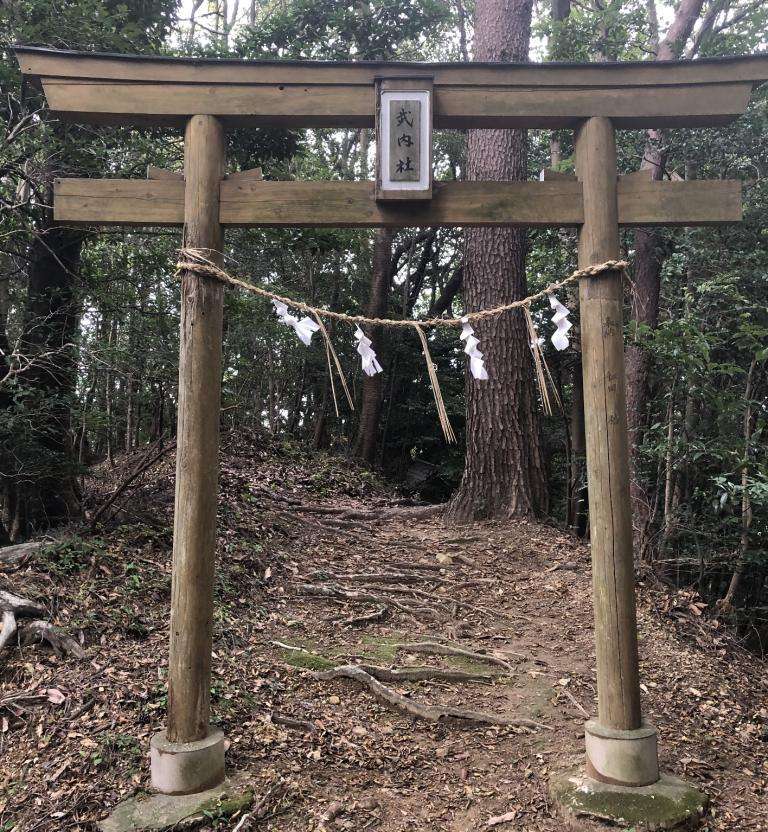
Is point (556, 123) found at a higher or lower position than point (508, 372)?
higher

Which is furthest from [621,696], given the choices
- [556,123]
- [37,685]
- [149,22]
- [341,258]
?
[341,258]

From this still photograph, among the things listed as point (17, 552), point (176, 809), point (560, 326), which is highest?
point (560, 326)

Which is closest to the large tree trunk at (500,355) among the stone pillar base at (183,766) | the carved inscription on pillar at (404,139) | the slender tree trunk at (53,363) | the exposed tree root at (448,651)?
the exposed tree root at (448,651)

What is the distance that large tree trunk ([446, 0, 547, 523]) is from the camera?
750cm

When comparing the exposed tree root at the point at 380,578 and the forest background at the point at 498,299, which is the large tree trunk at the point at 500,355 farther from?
Answer: the exposed tree root at the point at 380,578

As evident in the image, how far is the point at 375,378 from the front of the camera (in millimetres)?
12766

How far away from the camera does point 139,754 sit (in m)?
3.78

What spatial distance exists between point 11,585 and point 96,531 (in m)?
1.06

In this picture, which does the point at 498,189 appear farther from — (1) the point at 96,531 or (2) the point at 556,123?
(1) the point at 96,531

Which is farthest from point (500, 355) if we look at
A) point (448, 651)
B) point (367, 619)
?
point (448, 651)

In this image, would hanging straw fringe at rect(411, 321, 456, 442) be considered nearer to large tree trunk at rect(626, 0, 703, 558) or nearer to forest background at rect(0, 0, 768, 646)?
forest background at rect(0, 0, 768, 646)

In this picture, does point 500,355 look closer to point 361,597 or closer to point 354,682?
point 361,597

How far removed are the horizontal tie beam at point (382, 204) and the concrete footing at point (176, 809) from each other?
319cm

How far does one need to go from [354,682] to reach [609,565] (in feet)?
7.04
